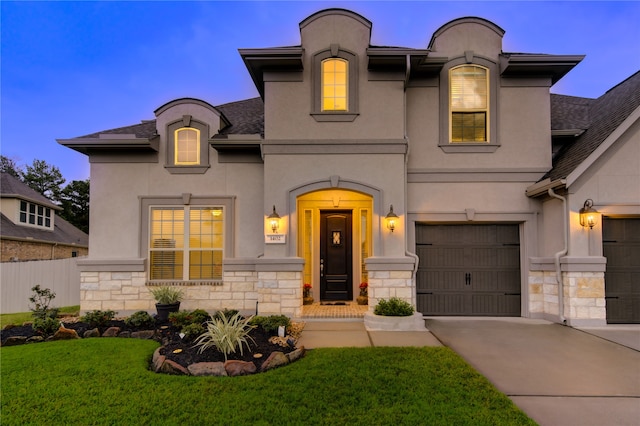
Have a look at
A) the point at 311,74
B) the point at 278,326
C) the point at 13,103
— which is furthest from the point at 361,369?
the point at 13,103

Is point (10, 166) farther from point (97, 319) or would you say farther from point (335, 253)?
point (335, 253)

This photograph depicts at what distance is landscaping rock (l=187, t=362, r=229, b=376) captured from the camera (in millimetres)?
4641

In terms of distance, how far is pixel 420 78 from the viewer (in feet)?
28.5

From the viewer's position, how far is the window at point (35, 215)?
17766 millimetres

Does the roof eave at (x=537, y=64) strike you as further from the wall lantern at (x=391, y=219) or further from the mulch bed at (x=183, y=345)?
the mulch bed at (x=183, y=345)

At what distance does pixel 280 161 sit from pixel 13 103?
2282 inches

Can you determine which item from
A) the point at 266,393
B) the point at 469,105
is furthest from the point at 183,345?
the point at 469,105

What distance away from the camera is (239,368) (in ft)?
15.4

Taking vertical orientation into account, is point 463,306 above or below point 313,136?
below

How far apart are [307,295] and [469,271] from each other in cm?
411

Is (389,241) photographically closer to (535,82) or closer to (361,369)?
(361,369)

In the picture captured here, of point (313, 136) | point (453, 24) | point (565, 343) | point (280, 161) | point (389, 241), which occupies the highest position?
point (453, 24)

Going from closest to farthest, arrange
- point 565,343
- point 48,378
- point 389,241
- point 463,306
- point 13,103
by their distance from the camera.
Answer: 1. point 48,378
2. point 565,343
3. point 389,241
4. point 463,306
5. point 13,103

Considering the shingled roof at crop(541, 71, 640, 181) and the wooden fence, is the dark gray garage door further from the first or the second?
the wooden fence
